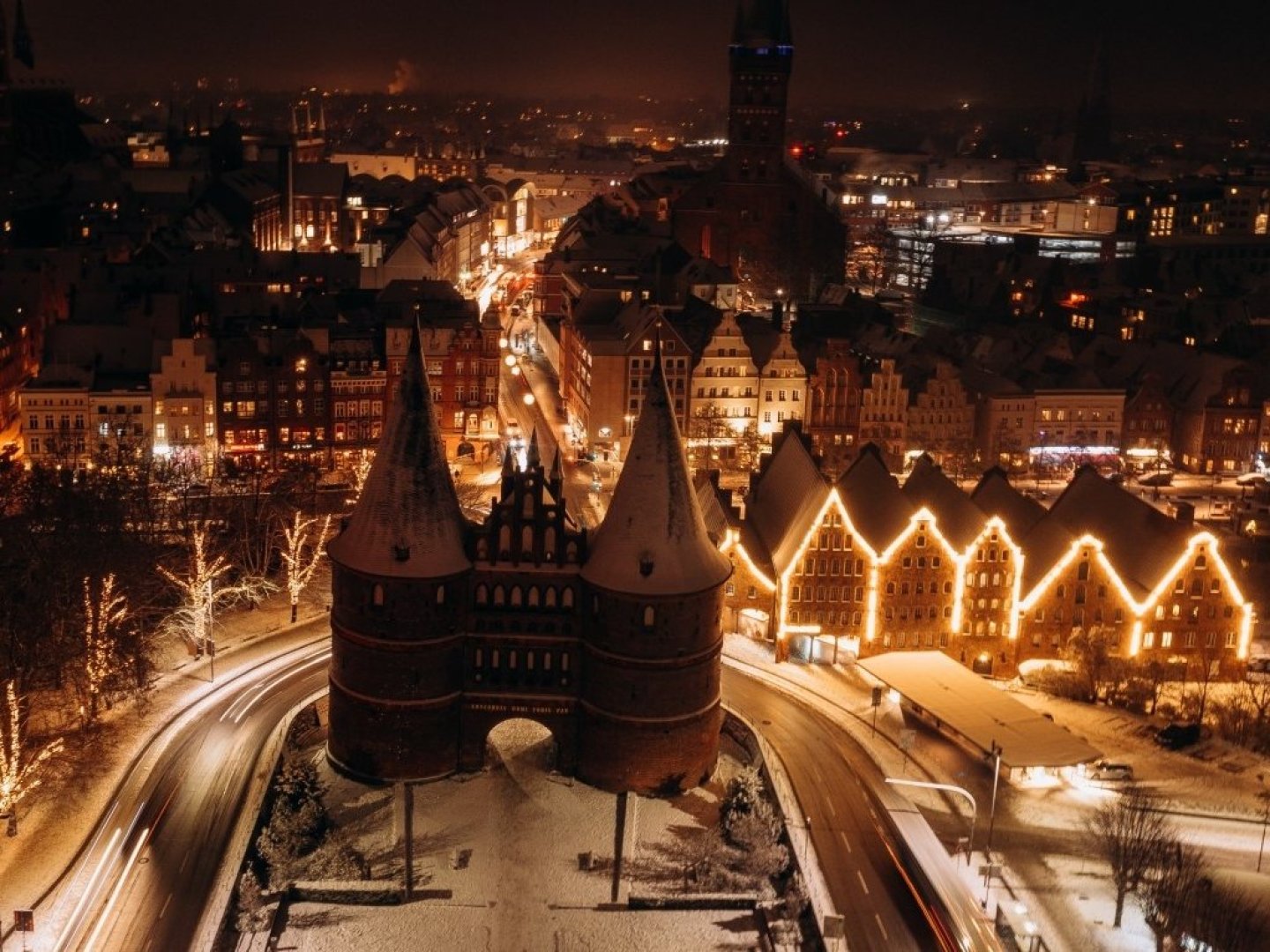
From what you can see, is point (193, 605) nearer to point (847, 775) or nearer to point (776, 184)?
point (847, 775)

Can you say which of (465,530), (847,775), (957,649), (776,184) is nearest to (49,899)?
(465,530)

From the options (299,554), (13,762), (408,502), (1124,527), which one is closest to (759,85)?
(1124,527)

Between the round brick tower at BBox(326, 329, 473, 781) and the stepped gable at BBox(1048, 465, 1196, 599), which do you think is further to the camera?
the stepped gable at BBox(1048, 465, 1196, 599)

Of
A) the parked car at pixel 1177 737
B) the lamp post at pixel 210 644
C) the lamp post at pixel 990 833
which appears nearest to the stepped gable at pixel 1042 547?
the parked car at pixel 1177 737

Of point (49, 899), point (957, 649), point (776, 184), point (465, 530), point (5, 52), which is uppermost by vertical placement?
point (5, 52)

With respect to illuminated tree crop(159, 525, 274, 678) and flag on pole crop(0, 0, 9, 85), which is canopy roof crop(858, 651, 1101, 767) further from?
flag on pole crop(0, 0, 9, 85)

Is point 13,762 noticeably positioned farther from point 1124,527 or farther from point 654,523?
point 1124,527

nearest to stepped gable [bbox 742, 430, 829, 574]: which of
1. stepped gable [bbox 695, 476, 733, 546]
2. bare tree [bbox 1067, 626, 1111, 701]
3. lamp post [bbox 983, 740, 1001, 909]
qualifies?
stepped gable [bbox 695, 476, 733, 546]
